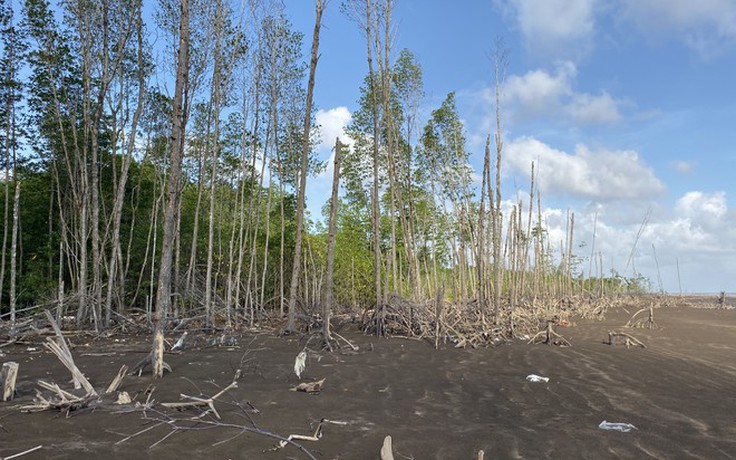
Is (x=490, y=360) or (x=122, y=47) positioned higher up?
→ (x=122, y=47)

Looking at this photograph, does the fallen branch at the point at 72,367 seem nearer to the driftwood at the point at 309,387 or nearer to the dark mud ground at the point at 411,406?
the dark mud ground at the point at 411,406

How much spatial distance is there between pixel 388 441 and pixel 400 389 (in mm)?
2641

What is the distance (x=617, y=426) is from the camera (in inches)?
151

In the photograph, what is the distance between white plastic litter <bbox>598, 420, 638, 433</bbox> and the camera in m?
3.76

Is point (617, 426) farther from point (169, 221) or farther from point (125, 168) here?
point (125, 168)

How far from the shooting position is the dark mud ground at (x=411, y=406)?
3.33 meters

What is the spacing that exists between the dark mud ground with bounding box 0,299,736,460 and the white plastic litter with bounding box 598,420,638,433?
0.24 feet

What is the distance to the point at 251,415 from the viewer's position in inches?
159

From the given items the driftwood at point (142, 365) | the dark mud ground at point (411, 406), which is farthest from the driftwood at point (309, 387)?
the driftwood at point (142, 365)

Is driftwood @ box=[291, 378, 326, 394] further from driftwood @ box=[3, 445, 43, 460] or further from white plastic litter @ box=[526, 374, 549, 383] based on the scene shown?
white plastic litter @ box=[526, 374, 549, 383]

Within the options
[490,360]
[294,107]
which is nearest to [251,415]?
[490,360]

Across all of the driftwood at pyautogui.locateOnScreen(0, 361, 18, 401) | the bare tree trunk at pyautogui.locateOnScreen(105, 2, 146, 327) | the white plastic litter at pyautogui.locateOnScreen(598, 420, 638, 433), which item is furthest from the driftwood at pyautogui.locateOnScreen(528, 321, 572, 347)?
the bare tree trunk at pyautogui.locateOnScreen(105, 2, 146, 327)

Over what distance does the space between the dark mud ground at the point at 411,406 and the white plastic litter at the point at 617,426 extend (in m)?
0.07

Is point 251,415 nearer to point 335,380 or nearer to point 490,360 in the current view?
point 335,380
